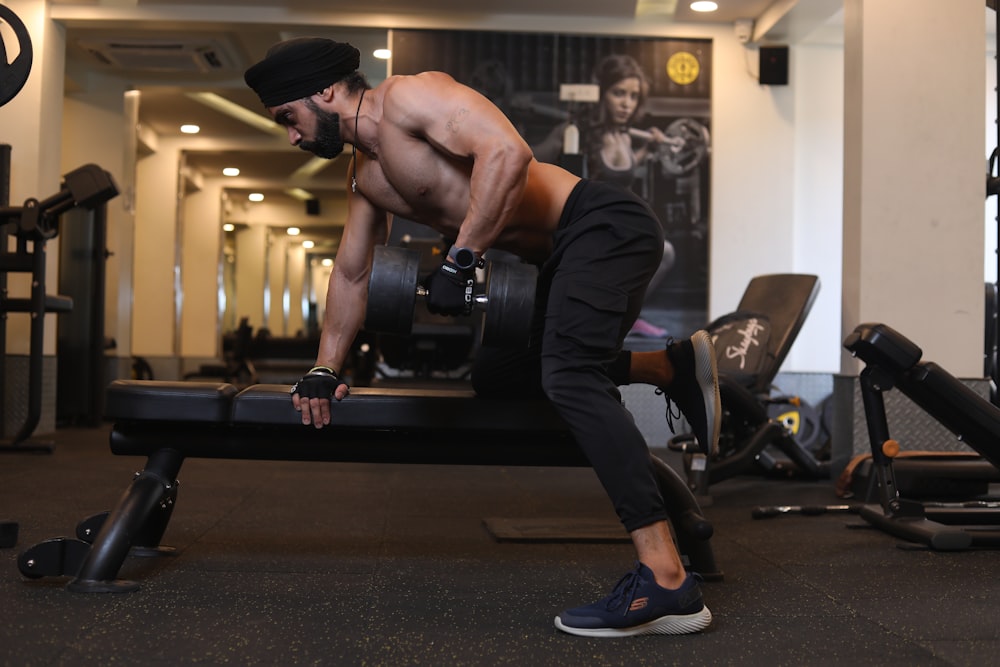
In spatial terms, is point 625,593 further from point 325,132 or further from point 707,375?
point 325,132

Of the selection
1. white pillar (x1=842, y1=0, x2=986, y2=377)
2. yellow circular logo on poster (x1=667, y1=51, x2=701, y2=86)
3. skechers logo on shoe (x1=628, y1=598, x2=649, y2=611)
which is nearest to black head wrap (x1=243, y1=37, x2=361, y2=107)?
skechers logo on shoe (x1=628, y1=598, x2=649, y2=611)

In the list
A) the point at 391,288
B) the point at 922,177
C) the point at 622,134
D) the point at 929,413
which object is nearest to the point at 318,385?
the point at 391,288

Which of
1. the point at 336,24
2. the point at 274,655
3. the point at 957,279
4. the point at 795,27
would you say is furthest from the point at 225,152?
the point at 274,655

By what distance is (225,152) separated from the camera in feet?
37.5

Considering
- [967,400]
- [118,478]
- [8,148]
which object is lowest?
[118,478]

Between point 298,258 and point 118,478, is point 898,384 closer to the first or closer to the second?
point 118,478

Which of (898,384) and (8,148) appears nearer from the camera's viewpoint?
(898,384)

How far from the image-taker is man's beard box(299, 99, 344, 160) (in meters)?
2.14

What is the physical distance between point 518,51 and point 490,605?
198 inches

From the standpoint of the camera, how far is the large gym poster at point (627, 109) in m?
6.43

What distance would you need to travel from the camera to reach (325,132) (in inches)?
84.8

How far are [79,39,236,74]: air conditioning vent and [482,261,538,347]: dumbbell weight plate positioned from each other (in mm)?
5670

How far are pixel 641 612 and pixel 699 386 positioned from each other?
2.18 ft

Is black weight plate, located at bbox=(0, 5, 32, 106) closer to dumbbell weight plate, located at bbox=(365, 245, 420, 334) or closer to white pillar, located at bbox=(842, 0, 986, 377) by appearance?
dumbbell weight plate, located at bbox=(365, 245, 420, 334)
